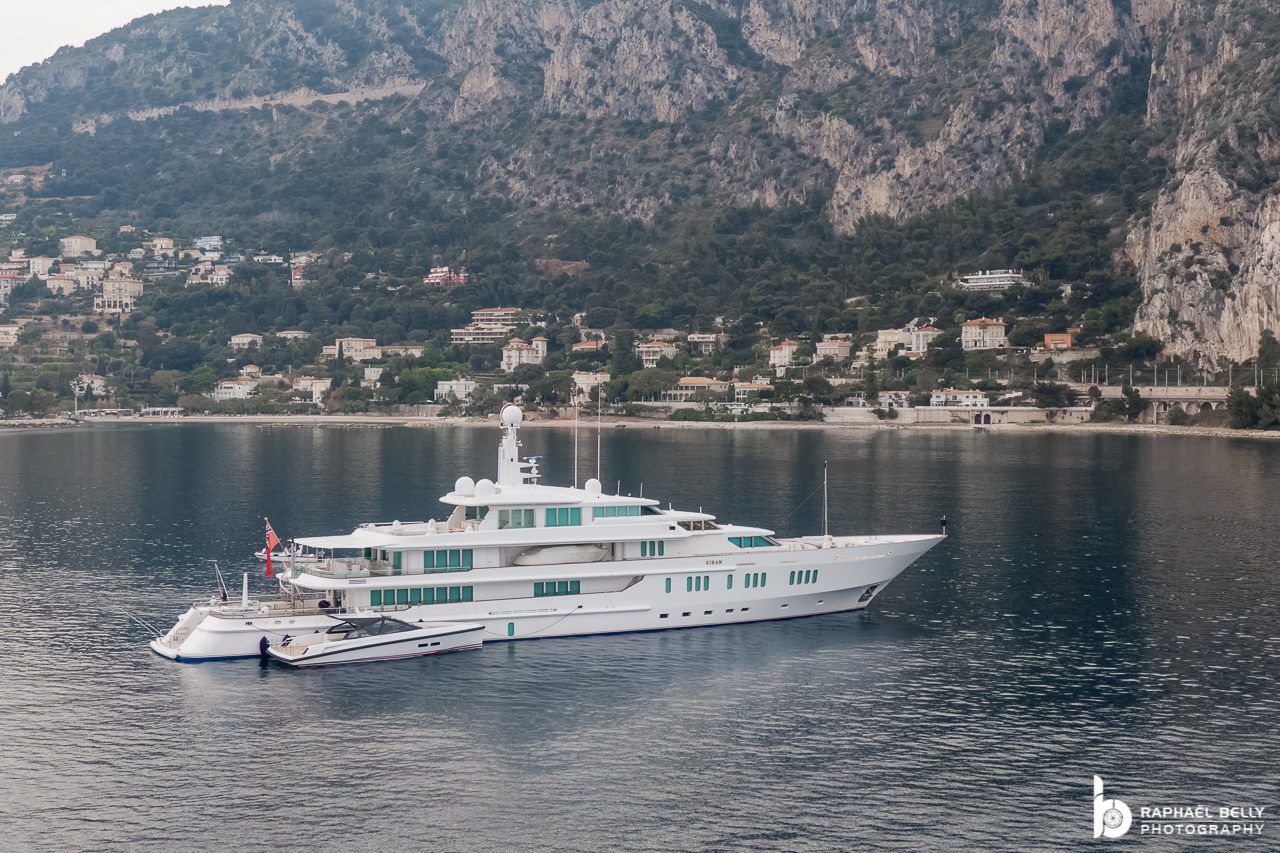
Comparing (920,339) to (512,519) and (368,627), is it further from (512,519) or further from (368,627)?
(368,627)

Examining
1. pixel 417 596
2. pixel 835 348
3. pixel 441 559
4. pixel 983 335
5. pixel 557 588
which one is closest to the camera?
pixel 417 596

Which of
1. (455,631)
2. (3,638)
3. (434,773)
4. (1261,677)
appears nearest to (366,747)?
(434,773)

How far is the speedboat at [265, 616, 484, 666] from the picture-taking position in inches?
1582

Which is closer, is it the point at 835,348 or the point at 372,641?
the point at 372,641

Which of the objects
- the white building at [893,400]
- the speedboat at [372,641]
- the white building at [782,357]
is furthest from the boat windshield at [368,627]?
the white building at [782,357]

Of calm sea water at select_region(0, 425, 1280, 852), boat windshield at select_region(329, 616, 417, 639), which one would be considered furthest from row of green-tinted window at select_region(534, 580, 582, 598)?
boat windshield at select_region(329, 616, 417, 639)

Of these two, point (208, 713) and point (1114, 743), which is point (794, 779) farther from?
point (208, 713)

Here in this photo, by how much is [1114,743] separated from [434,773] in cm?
1593

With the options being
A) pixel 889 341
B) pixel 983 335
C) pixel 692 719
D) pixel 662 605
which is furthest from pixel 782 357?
pixel 692 719

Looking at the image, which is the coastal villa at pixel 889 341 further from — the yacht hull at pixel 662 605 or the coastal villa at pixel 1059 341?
the yacht hull at pixel 662 605

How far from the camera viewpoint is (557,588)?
4328 centimetres

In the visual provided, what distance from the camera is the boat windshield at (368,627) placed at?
41.1m

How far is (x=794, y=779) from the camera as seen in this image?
32.0 meters

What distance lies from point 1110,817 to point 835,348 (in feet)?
539
